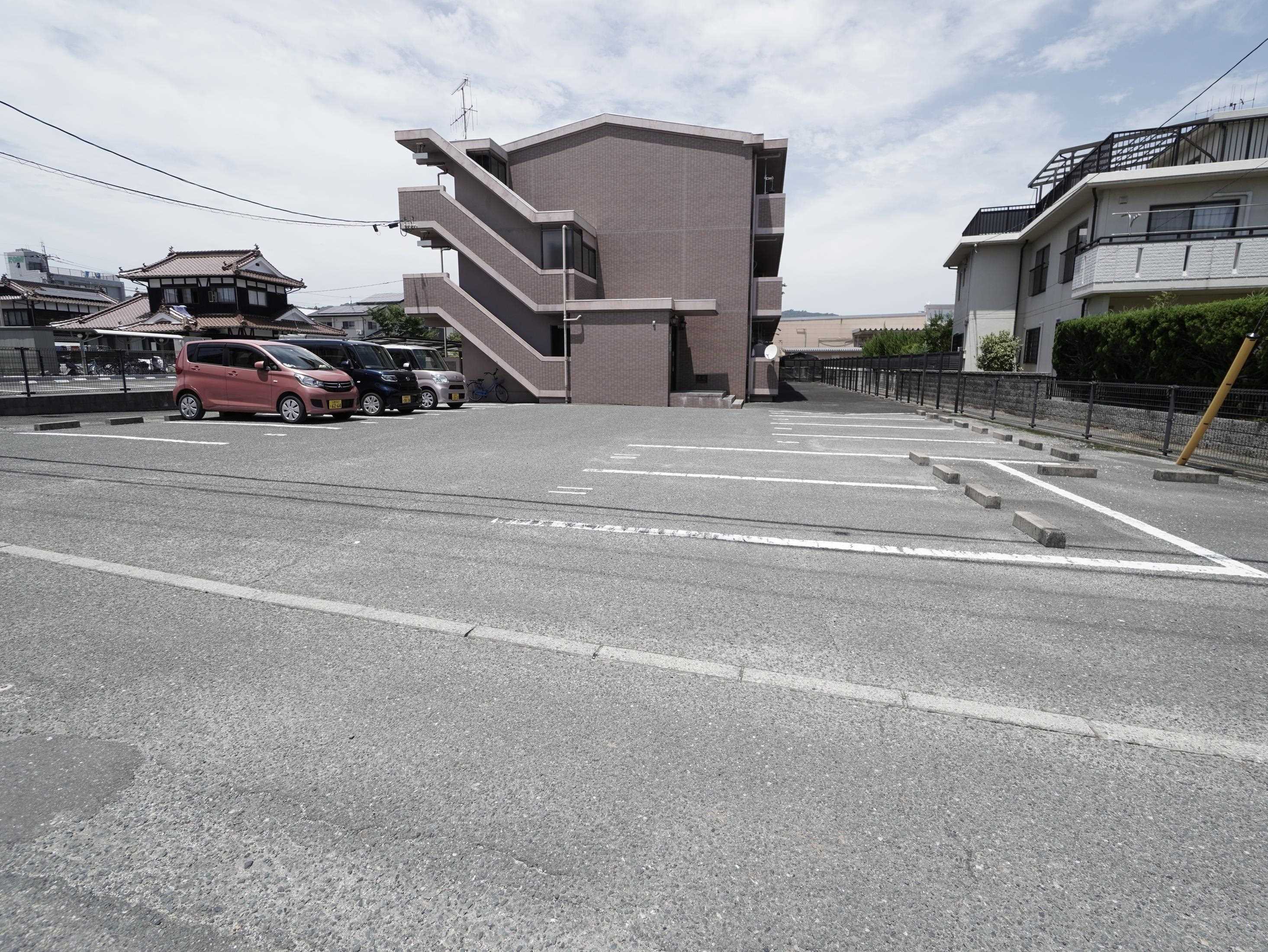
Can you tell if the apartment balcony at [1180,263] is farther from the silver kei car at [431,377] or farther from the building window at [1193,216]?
the silver kei car at [431,377]

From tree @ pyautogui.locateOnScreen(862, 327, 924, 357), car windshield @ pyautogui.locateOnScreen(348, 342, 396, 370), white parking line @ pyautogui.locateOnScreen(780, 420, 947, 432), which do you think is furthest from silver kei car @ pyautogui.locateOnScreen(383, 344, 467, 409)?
tree @ pyautogui.locateOnScreen(862, 327, 924, 357)

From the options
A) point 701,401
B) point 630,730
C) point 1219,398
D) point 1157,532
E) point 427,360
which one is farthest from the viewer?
point 701,401

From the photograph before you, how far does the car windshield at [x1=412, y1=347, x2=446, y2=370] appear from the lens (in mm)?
19016

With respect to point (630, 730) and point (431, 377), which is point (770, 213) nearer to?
point (431, 377)

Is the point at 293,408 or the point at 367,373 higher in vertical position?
the point at 367,373

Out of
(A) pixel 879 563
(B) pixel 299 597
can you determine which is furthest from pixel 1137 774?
(B) pixel 299 597

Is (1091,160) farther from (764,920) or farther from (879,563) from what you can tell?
(764,920)

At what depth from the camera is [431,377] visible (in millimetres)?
18703

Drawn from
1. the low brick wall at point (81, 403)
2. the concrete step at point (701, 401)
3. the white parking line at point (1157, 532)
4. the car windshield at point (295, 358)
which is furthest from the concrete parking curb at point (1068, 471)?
the low brick wall at point (81, 403)

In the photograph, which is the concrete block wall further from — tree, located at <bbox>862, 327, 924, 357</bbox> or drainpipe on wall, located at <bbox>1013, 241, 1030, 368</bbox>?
tree, located at <bbox>862, 327, 924, 357</bbox>

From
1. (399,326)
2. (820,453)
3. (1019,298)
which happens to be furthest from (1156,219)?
(399,326)

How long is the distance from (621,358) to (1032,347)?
51.9 ft

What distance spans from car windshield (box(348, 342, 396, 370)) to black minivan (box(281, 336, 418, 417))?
0.01 m

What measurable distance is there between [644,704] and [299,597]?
8.23 feet
